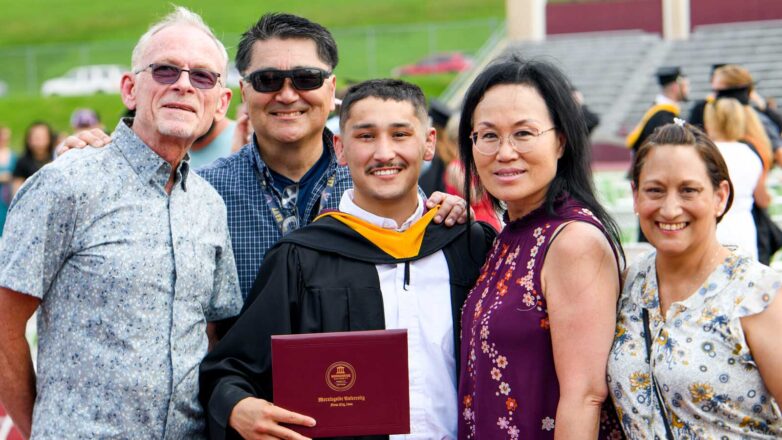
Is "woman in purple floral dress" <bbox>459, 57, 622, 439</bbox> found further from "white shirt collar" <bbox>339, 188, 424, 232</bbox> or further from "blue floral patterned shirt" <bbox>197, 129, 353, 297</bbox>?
"blue floral patterned shirt" <bbox>197, 129, 353, 297</bbox>

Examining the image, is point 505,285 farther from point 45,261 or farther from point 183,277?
point 45,261

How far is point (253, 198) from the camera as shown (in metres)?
4.22

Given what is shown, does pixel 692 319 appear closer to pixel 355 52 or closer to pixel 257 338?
pixel 257 338

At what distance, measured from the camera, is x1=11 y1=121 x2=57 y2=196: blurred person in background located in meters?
12.0

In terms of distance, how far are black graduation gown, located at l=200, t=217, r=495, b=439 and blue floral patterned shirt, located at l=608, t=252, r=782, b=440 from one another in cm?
68

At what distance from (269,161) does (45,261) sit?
1258mm

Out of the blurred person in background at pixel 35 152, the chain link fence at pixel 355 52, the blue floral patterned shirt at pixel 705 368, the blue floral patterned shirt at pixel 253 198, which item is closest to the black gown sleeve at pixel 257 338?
the blue floral patterned shirt at pixel 253 198

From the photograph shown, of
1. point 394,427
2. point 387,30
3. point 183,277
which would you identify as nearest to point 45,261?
point 183,277

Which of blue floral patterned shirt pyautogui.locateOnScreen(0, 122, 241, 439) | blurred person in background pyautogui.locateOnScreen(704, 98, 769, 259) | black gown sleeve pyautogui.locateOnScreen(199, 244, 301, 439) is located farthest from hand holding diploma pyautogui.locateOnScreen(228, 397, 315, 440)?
blurred person in background pyautogui.locateOnScreen(704, 98, 769, 259)

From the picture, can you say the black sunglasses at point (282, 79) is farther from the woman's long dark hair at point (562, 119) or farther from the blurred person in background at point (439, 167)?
the blurred person in background at point (439, 167)

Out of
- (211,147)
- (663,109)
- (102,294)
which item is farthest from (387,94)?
(663,109)

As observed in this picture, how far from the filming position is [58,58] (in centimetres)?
4066

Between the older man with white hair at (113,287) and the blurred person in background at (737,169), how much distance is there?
15.0 ft

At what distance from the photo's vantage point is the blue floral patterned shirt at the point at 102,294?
3.28 metres
